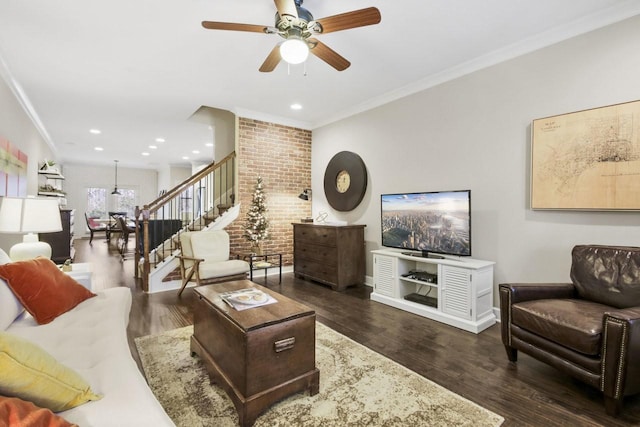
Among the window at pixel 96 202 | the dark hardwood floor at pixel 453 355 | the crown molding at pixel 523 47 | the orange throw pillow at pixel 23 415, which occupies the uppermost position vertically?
the crown molding at pixel 523 47

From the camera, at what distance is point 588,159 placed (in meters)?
2.58

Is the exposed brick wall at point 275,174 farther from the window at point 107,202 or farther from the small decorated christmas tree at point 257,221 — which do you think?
the window at point 107,202

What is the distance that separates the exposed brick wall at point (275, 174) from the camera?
5.07m

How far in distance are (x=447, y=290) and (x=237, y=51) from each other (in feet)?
10.8

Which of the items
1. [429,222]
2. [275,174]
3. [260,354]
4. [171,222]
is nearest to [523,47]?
[429,222]

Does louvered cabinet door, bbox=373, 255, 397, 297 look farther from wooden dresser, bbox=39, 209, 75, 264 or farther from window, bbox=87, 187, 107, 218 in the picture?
window, bbox=87, 187, 107, 218

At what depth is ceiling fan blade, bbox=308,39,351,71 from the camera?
2.41 metres

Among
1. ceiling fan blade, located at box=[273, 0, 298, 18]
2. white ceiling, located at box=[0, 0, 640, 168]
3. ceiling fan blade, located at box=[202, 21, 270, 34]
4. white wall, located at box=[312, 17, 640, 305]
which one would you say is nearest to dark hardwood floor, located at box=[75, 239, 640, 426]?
white wall, located at box=[312, 17, 640, 305]

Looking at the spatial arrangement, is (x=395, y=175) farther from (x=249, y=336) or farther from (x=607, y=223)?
(x=249, y=336)

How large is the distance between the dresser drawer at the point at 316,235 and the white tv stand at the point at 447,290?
904 mm

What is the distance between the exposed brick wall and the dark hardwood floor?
126 centimetres

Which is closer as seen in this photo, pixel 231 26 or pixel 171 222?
pixel 231 26

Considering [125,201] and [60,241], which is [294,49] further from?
[125,201]

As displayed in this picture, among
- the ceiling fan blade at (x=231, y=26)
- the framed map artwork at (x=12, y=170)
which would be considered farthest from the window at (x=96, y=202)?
the ceiling fan blade at (x=231, y=26)
